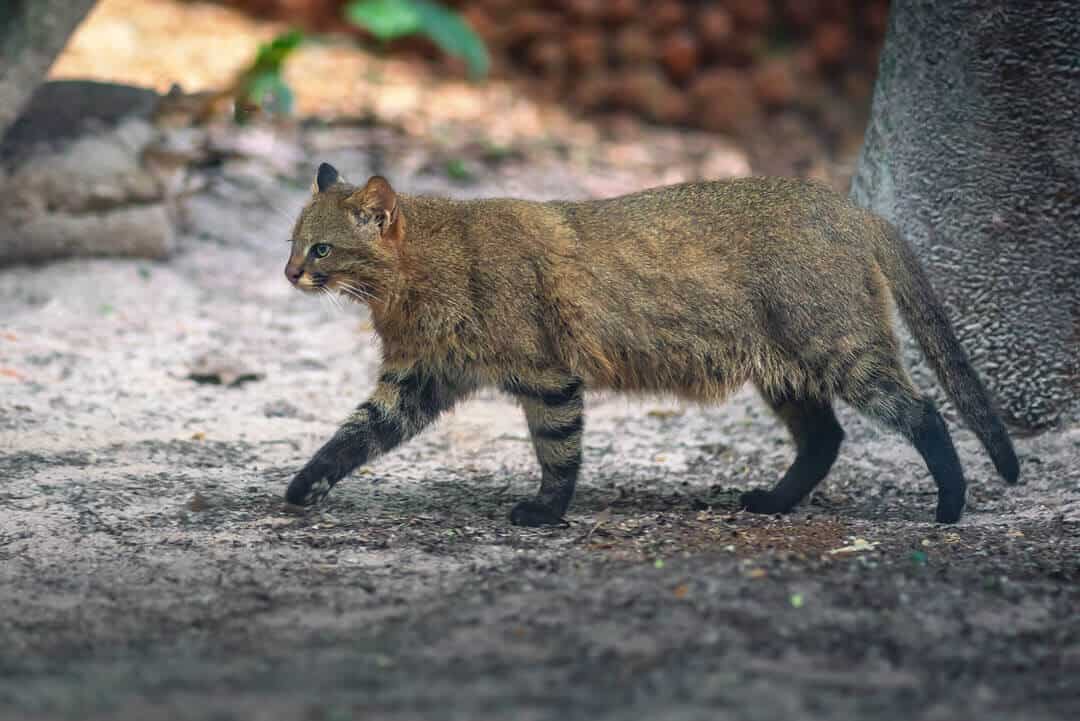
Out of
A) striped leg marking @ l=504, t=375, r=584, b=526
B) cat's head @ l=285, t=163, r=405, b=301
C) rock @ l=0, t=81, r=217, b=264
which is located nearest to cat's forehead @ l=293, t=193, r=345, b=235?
cat's head @ l=285, t=163, r=405, b=301

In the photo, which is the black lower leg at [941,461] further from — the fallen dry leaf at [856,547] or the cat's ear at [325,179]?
A: the cat's ear at [325,179]

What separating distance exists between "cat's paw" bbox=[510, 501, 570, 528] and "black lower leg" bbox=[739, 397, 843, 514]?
0.84 m

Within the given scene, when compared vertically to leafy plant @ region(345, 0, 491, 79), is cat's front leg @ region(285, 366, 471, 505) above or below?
below

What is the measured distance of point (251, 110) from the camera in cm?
941

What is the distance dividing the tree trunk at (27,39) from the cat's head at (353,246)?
307 cm

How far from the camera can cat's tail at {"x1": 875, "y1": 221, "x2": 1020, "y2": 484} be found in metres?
5.23

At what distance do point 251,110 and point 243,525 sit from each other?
17.3ft

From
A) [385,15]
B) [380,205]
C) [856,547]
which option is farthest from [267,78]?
[856,547]

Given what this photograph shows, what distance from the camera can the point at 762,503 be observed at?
5.29 meters

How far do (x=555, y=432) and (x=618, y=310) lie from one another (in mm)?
535

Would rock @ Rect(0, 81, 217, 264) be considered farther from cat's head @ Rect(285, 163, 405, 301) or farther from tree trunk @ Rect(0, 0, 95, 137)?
cat's head @ Rect(285, 163, 405, 301)

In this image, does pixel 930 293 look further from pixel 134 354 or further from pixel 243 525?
pixel 134 354

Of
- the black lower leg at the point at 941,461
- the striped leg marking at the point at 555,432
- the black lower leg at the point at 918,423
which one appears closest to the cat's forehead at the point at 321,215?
the striped leg marking at the point at 555,432

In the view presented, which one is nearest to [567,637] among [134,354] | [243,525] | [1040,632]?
[1040,632]
